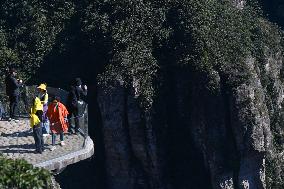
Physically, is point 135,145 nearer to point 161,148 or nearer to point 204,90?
point 161,148

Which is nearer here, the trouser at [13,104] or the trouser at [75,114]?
the trouser at [75,114]

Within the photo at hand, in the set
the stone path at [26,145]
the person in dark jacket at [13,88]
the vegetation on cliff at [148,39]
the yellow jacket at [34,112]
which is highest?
the vegetation on cliff at [148,39]

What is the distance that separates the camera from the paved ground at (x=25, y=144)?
2186 cm

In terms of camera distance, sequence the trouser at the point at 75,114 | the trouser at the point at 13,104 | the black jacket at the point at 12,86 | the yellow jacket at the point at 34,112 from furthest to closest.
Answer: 1. the trouser at the point at 13,104
2. the black jacket at the point at 12,86
3. the trouser at the point at 75,114
4. the yellow jacket at the point at 34,112

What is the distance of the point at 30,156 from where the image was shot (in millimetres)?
21812

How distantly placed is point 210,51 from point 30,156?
14675 millimetres

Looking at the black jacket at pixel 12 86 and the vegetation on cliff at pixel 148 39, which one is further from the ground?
the vegetation on cliff at pixel 148 39

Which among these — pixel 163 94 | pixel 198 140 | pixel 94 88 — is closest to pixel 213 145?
pixel 198 140

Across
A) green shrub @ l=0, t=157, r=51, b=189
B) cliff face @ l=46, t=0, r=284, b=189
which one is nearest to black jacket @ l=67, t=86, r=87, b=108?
green shrub @ l=0, t=157, r=51, b=189

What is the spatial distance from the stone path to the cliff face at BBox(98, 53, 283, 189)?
29.6 ft

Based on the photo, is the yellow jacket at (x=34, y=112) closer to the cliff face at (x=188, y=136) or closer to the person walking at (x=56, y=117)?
the person walking at (x=56, y=117)

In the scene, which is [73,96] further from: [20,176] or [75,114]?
[20,176]

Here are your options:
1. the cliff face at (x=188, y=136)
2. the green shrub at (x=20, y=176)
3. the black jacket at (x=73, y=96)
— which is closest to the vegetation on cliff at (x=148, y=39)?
the cliff face at (x=188, y=136)

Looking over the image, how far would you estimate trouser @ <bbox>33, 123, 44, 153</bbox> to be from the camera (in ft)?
70.4
